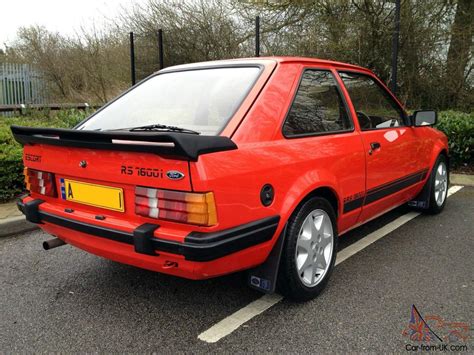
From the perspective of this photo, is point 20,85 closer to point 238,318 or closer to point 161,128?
point 161,128

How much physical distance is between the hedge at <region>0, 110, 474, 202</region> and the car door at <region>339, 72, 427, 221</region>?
3.48m

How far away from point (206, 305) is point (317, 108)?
1548mm

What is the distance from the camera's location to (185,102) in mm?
2859

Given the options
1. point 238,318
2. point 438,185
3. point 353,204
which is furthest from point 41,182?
point 438,185

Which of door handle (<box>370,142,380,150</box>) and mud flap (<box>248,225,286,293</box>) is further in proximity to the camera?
door handle (<box>370,142,380,150</box>)

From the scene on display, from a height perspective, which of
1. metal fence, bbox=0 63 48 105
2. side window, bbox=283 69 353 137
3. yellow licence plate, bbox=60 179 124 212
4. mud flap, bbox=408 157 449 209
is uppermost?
metal fence, bbox=0 63 48 105

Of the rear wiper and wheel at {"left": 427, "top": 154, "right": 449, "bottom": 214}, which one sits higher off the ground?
the rear wiper

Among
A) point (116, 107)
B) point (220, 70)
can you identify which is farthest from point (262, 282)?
point (116, 107)

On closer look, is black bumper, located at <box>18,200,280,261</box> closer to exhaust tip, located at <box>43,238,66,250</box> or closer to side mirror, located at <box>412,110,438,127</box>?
exhaust tip, located at <box>43,238,66,250</box>

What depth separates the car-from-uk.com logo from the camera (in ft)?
7.56

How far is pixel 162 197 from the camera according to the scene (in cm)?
216

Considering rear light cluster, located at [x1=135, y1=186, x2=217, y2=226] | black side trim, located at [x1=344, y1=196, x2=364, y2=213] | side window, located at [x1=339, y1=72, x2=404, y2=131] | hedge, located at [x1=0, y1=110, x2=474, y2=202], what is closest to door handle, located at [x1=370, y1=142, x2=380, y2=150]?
side window, located at [x1=339, y1=72, x2=404, y2=131]

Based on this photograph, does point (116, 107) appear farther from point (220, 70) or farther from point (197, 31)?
point (197, 31)

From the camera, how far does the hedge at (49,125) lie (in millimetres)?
4891
